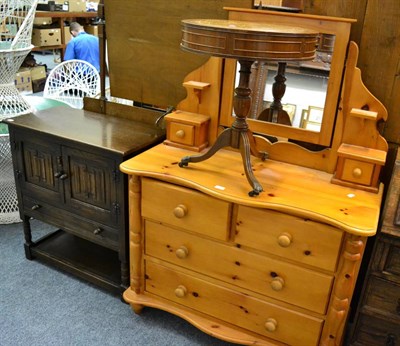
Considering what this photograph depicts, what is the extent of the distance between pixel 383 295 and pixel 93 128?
4.46 feet

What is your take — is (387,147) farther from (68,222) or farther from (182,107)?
(68,222)

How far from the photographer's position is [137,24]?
1.92 meters

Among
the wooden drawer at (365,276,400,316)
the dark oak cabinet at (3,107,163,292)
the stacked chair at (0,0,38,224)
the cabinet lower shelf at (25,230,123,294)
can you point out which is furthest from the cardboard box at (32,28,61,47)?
the wooden drawer at (365,276,400,316)

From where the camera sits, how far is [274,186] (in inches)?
58.1

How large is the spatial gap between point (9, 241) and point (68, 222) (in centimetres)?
65

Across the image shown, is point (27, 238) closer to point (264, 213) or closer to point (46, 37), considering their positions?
point (264, 213)

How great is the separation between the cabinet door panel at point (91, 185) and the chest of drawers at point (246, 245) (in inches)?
5.9

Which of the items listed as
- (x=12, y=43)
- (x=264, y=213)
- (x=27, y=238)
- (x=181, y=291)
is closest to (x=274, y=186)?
(x=264, y=213)

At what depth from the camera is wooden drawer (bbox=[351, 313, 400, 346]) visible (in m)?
1.45

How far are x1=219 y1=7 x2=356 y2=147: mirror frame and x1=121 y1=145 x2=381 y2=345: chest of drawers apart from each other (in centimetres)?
13

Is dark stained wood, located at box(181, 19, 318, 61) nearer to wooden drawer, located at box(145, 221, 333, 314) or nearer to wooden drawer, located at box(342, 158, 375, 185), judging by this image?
wooden drawer, located at box(342, 158, 375, 185)

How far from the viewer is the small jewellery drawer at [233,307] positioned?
1.53 meters

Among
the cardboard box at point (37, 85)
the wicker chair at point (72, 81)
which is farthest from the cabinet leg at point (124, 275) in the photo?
the cardboard box at point (37, 85)

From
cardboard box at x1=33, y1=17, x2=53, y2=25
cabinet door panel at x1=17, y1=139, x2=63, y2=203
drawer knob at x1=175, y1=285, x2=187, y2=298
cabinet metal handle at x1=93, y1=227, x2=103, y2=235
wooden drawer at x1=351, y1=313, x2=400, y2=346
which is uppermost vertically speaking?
cardboard box at x1=33, y1=17, x2=53, y2=25
